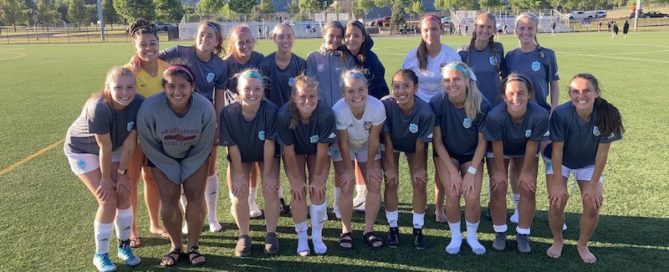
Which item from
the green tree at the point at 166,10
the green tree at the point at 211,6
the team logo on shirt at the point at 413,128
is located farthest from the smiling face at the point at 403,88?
the green tree at the point at 211,6

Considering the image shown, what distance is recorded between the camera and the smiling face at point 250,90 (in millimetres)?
3918

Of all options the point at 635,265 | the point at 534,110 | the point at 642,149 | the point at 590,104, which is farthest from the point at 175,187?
the point at 642,149

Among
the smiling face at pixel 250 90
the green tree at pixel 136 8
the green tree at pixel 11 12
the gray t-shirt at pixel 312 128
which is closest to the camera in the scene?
the smiling face at pixel 250 90

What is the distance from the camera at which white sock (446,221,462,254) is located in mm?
4121

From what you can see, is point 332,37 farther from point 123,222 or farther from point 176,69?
point 123,222

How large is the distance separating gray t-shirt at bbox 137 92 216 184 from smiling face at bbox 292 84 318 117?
68 centimetres

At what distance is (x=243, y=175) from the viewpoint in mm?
4195

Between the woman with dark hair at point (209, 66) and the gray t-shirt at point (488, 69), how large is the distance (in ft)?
7.81

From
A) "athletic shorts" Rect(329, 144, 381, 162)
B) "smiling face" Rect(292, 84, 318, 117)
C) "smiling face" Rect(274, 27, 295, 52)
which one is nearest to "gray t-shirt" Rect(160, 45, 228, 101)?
"smiling face" Rect(274, 27, 295, 52)

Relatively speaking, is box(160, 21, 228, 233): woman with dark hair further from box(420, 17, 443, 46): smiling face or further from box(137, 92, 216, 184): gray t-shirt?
box(420, 17, 443, 46): smiling face

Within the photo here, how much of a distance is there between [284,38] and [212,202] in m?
1.68

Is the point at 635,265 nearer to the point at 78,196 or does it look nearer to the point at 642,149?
the point at 642,149

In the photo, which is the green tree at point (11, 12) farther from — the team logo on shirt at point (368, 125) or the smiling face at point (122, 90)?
the team logo on shirt at point (368, 125)

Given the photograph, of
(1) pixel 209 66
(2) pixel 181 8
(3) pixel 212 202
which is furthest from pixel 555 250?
(2) pixel 181 8
